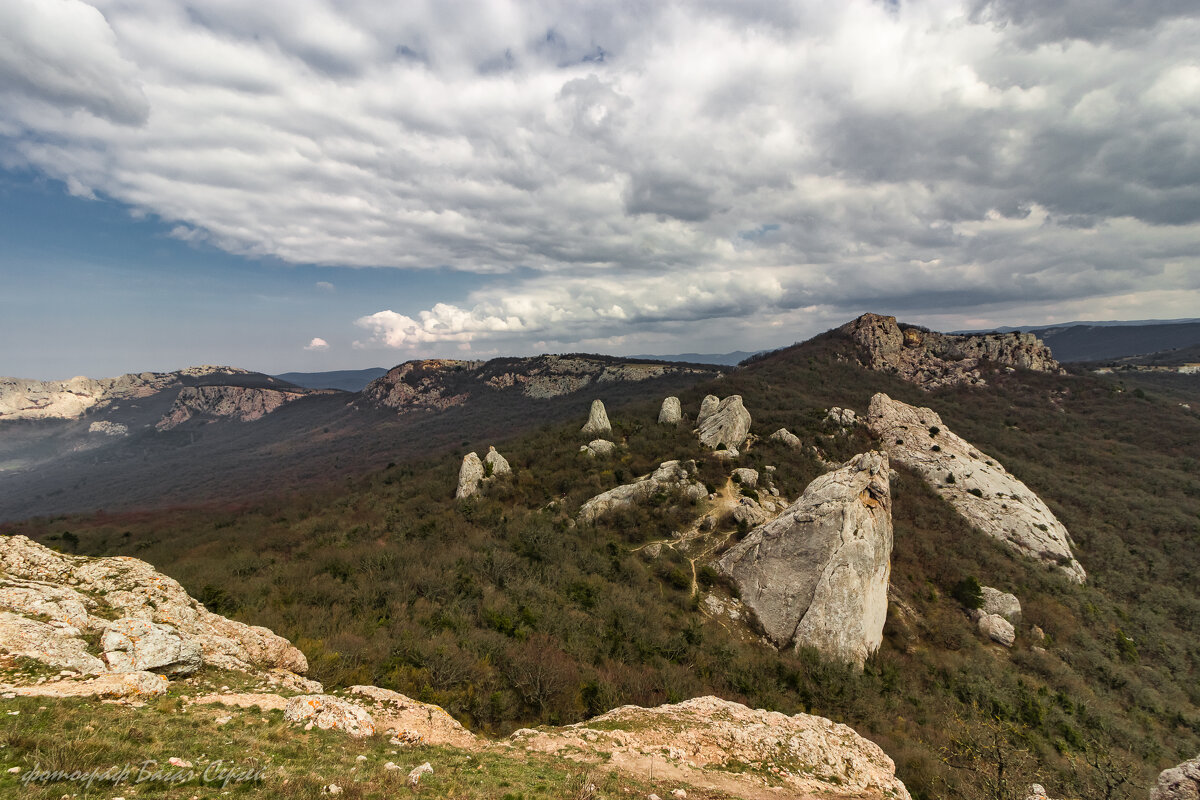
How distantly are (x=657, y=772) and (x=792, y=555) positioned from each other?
2111cm

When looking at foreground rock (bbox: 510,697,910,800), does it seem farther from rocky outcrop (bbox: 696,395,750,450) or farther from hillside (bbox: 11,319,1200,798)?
rocky outcrop (bbox: 696,395,750,450)

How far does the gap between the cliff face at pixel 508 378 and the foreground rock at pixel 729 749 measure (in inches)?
4963

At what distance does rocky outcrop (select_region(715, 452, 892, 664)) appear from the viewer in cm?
2688

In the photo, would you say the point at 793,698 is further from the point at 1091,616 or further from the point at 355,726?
the point at 1091,616

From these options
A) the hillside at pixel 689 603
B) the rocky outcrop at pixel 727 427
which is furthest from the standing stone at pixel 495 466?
the rocky outcrop at pixel 727 427

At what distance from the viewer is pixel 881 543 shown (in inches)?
1172

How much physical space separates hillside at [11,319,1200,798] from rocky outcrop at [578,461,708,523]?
1.40m

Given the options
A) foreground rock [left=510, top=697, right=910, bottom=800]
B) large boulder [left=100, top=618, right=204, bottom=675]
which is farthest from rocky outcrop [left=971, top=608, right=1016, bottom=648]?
large boulder [left=100, top=618, right=204, bottom=675]

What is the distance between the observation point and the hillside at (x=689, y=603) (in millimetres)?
18766

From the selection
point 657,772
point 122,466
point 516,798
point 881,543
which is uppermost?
point 516,798

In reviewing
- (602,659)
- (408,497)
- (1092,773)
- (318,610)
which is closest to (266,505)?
(408,497)

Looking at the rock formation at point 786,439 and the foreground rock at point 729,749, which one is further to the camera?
the rock formation at point 786,439

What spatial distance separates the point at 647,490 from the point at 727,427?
49.7 ft

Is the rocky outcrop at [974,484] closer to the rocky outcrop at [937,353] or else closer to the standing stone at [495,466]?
the standing stone at [495,466]
